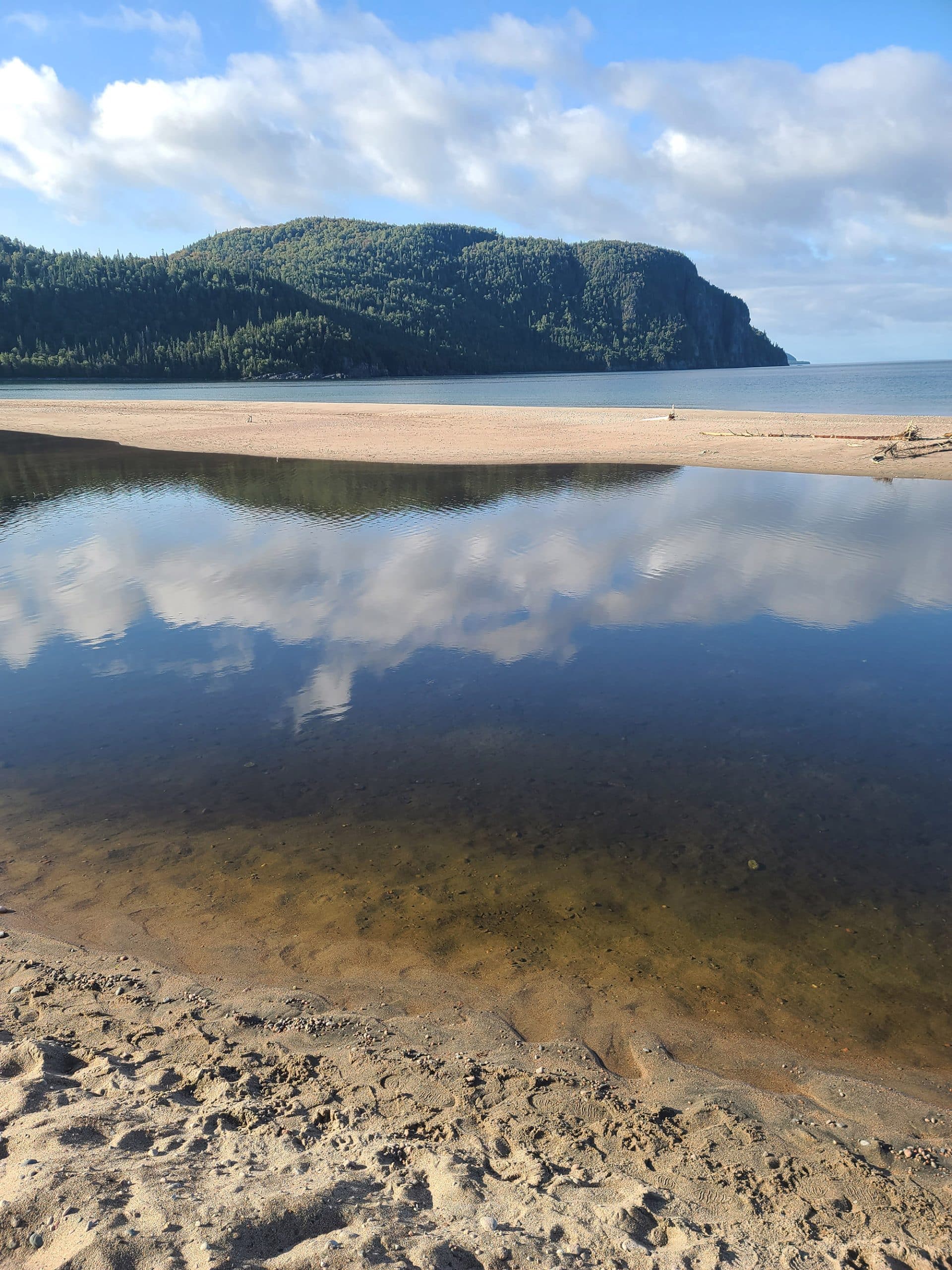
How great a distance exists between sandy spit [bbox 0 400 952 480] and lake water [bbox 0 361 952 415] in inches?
587

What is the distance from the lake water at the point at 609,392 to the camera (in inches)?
3022

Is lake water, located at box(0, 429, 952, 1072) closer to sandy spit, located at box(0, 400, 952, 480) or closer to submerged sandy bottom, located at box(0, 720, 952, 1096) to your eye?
submerged sandy bottom, located at box(0, 720, 952, 1096)

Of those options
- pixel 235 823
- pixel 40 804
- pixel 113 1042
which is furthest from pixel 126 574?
pixel 113 1042

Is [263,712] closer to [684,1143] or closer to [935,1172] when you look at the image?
[684,1143]

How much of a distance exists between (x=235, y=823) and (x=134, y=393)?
126 metres

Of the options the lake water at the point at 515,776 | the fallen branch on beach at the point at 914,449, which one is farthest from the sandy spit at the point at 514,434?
the lake water at the point at 515,776

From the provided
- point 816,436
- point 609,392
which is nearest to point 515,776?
point 816,436

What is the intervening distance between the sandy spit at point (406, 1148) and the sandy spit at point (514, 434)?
107ft

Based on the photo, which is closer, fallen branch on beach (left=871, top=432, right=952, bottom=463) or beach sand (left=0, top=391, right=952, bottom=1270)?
beach sand (left=0, top=391, right=952, bottom=1270)

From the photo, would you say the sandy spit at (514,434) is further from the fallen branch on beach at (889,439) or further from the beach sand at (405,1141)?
the beach sand at (405,1141)

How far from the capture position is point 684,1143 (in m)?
4.40

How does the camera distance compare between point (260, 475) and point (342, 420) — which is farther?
point (342, 420)

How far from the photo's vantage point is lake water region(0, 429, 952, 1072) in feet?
20.1

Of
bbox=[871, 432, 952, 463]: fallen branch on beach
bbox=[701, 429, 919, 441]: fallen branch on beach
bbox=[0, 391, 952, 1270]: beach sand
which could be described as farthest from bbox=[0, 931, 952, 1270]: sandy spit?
bbox=[701, 429, 919, 441]: fallen branch on beach
